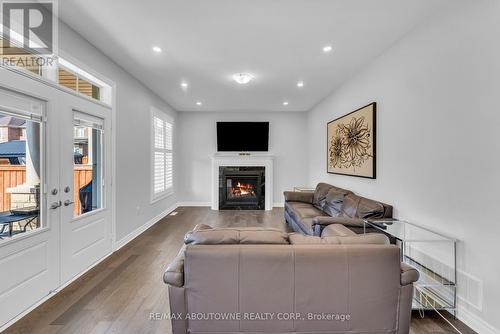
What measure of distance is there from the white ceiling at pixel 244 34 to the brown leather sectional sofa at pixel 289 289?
232 cm

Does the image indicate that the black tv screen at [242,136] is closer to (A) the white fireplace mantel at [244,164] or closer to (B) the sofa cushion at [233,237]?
(A) the white fireplace mantel at [244,164]

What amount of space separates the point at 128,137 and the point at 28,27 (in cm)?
212

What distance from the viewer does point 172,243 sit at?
167 inches

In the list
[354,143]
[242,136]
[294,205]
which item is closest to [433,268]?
[354,143]

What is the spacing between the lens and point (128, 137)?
429cm

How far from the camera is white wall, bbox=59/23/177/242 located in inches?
128

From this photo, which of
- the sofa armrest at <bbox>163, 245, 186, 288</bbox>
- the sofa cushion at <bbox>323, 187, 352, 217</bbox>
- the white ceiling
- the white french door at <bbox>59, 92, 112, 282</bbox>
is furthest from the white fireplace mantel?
the sofa armrest at <bbox>163, 245, 186, 288</bbox>

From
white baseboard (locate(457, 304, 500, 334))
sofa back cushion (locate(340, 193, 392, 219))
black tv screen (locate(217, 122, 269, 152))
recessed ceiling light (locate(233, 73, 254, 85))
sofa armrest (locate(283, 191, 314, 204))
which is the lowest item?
white baseboard (locate(457, 304, 500, 334))

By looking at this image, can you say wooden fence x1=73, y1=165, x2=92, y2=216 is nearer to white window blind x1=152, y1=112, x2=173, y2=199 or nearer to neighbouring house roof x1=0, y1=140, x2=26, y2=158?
neighbouring house roof x1=0, y1=140, x2=26, y2=158

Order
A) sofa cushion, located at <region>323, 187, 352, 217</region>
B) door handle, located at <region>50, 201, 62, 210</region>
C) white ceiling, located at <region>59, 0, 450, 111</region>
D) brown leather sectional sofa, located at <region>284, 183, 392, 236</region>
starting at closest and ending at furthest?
white ceiling, located at <region>59, 0, 450, 111</region> < door handle, located at <region>50, 201, 62, 210</region> < brown leather sectional sofa, located at <region>284, 183, 392, 236</region> < sofa cushion, located at <region>323, 187, 352, 217</region>

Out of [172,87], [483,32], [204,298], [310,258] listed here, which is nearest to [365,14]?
[483,32]

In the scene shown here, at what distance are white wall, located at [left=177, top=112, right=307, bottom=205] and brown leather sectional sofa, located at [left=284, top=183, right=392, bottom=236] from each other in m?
2.12

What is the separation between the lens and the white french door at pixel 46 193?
2.19 metres

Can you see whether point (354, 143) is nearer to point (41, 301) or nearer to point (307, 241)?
point (307, 241)
